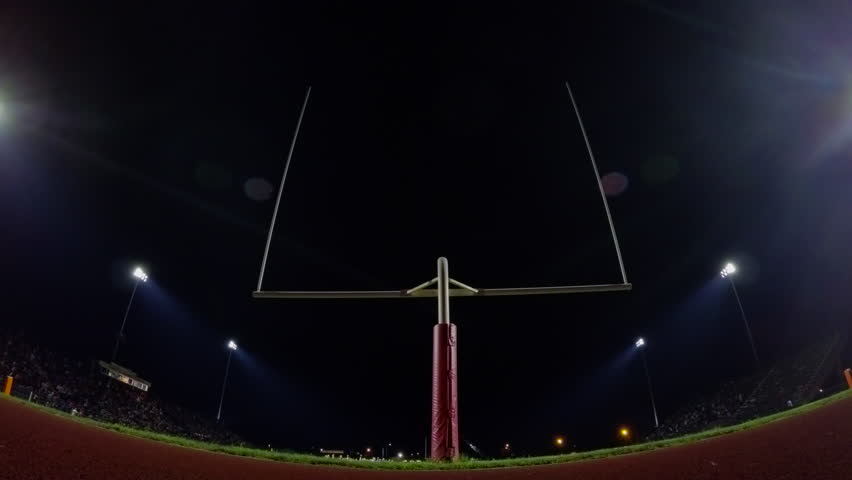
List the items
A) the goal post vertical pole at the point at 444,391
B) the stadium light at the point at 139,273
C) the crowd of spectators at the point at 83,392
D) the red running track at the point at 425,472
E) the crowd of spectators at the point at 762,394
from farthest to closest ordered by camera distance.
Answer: the stadium light at the point at 139,273
the crowd of spectators at the point at 83,392
the crowd of spectators at the point at 762,394
the goal post vertical pole at the point at 444,391
the red running track at the point at 425,472

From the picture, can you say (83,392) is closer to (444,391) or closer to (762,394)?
(444,391)

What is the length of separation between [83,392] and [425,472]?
24.4 meters

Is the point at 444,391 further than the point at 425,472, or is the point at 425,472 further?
the point at 444,391

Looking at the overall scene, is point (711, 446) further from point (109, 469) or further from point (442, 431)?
point (109, 469)

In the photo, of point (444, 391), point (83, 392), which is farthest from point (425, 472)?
point (83, 392)

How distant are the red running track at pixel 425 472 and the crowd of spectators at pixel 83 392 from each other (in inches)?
553

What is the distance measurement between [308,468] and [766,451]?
5496 millimetres

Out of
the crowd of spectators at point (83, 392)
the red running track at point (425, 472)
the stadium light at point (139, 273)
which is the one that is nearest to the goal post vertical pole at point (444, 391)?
the red running track at point (425, 472)

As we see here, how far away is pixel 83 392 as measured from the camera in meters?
23.0

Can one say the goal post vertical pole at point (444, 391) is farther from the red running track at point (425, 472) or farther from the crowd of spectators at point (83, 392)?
the crowd of spectators at point (83, 392)

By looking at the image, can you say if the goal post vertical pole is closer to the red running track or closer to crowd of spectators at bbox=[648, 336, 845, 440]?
the red running track

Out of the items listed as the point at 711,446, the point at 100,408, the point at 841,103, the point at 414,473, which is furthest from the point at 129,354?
the point at 841,103

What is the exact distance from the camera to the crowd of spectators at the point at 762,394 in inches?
720

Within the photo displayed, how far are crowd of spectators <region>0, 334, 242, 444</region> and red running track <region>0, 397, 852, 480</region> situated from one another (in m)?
14.1
